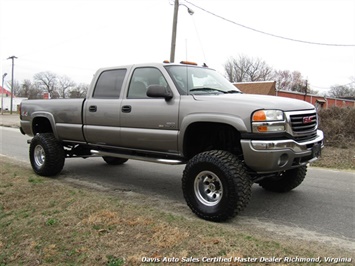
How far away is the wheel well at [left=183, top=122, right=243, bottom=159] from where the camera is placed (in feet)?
15.3

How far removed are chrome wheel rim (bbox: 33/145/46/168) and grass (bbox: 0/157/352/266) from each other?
5.45 ft

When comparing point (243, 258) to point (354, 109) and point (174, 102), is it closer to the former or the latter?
point (174, 102)

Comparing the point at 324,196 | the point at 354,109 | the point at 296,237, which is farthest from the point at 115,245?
the point at 354,109

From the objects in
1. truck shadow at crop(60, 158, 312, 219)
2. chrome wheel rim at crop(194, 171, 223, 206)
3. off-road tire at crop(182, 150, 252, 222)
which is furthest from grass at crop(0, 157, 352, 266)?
truck shadow at crop(60, 158, 312, 219)

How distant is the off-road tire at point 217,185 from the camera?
410 cm

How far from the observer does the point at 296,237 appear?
3891 mm

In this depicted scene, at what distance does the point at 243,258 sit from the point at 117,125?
3052 millimetres

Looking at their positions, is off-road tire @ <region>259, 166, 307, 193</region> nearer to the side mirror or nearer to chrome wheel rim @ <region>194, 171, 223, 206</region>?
chrome wheel rim @ <region>194, 171, 223, 206</region>

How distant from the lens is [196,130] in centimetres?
475

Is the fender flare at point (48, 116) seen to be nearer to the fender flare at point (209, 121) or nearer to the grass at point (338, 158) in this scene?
the fender flare at point (209, 121)

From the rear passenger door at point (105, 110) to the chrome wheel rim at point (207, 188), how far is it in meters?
1.68

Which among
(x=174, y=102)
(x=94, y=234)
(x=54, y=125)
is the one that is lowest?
(x=94, y=234)

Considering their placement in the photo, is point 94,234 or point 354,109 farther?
point 354,109

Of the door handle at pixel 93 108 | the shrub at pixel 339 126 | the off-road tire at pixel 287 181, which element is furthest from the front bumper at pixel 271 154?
the shrub at pixel 339 126
